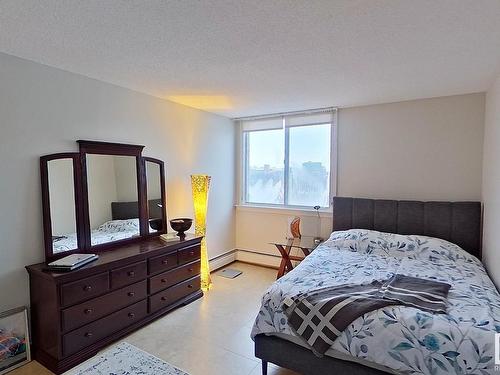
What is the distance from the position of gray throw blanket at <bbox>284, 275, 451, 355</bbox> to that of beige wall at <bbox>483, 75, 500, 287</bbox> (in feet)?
2.34

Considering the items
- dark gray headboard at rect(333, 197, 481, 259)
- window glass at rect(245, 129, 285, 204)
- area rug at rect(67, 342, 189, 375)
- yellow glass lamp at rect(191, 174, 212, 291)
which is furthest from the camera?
window glass at rect(245, 129, 285, 204)

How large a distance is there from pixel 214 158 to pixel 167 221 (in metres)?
1.24

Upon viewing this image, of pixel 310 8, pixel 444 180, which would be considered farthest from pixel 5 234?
pixel 444 180

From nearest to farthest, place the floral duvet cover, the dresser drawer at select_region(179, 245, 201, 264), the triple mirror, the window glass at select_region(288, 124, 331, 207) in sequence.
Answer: the floral duvet cover → the triple mirror → the dresser drawer at select_region(179, 245, 201, 264) → the window glass at select_region(288, 124, 331, 207)

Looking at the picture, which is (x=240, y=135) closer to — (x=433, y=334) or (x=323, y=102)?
(x=323, y=102)

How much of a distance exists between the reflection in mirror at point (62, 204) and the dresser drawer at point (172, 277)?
31.5 inches

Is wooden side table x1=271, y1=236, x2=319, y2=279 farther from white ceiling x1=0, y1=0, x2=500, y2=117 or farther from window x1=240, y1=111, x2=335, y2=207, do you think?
white ceiling x1=0, y1=0, x2=500, y2=117

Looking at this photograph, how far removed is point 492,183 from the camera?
2557mm

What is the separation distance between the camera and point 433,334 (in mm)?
1574

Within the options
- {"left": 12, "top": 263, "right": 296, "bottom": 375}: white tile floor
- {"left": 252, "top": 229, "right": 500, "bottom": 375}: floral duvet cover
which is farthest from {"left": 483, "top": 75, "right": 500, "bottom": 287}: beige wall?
{"left": 12, "top": 263, "right": 296, "bottom": 375}: white tile floor

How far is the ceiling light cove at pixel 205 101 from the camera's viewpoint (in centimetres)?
336

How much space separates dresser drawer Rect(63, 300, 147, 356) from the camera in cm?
221

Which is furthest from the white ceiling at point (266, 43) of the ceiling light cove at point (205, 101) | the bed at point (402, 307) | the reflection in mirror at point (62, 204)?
the bed at point (402, 307)

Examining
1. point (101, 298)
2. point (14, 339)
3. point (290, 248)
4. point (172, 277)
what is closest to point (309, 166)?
point (290, 248)
